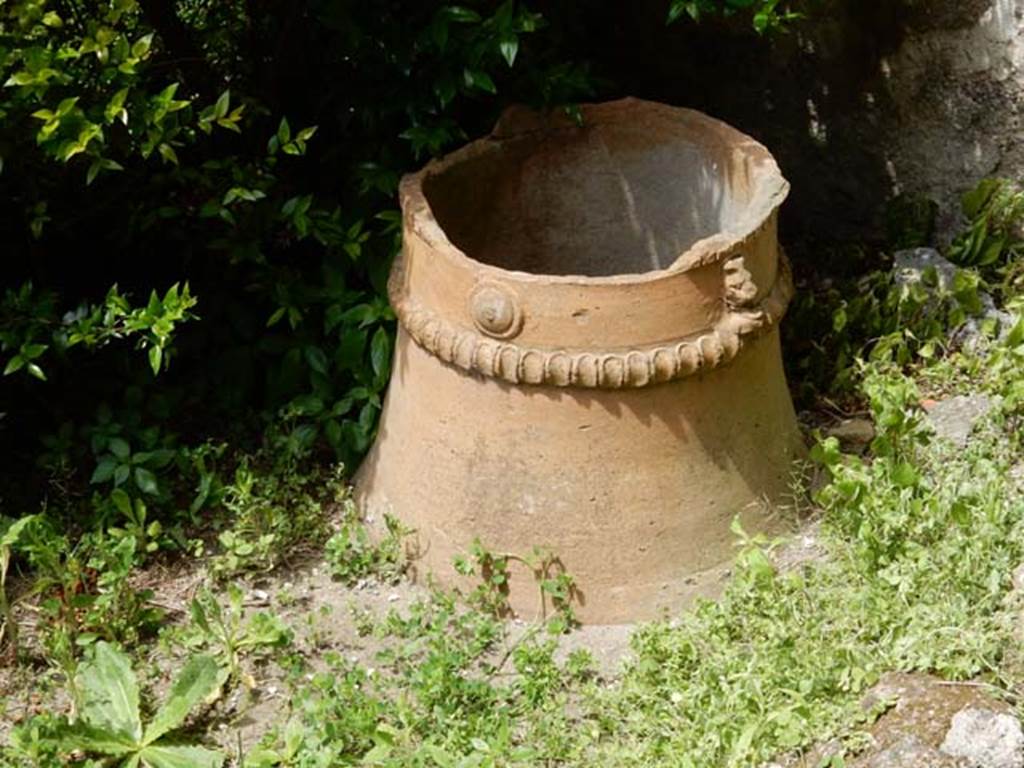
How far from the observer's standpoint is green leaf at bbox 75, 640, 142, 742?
3.58 metres

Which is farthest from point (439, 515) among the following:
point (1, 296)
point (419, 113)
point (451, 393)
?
point (1, 296)

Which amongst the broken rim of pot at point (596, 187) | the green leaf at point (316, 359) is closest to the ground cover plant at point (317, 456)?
the green leaf at point (316, 359)

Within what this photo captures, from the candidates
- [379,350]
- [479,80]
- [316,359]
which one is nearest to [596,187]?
[479,80]

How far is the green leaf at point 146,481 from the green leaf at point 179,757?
805 millimetres

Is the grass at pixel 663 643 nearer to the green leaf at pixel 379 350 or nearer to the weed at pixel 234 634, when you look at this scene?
the weed at pixel 234 634

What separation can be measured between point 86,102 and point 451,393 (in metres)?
1.02

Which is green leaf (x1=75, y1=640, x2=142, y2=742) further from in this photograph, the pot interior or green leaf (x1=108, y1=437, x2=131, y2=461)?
the pot interior

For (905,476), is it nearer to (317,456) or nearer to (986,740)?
(986,740)

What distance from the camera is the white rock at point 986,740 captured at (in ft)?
10.1

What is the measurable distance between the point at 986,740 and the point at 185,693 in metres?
1.62

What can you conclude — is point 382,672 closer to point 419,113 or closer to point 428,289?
point 428,289

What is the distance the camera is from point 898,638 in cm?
346

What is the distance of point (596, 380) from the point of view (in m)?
3.67

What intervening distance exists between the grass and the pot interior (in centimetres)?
64
